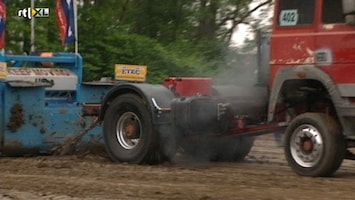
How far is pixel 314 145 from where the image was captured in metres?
10.3

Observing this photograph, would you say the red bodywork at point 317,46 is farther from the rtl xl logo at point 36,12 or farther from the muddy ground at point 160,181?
the rtl xl logo at point 36,12

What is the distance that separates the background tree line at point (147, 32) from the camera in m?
20.5

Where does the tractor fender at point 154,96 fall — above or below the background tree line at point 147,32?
below

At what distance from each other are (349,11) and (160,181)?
3010 mm

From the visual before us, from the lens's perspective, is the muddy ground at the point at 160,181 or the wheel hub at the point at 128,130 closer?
the muddy ground at the point at 160,181

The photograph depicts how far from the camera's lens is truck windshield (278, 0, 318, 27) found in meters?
10.4

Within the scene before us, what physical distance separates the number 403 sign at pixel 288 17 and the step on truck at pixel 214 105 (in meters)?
0.01

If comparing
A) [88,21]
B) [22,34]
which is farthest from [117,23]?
[22,34]

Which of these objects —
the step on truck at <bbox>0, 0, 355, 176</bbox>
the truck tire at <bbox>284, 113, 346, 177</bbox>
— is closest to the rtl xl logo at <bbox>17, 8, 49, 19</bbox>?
the step on truck at <bbox>0, 0, 355, 176</bbox>

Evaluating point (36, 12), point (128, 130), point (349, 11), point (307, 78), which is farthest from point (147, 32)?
point (349, 11)

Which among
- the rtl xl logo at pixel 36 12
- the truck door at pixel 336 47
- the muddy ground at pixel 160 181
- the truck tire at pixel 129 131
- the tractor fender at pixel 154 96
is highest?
the rtl xl logo at pixel 36 12

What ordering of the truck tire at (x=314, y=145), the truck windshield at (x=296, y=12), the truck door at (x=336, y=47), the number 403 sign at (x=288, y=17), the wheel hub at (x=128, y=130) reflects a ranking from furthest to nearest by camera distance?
the wheel hub at (x=128, y=130) → the number 403 sign at (x=288, y=17) → the truck windshield at (x=296, y=12) → the truck tire at (x=314, y=145) → the truck door at (x=336, y=47)

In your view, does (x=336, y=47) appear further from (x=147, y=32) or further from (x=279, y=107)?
(x=147, y=32)

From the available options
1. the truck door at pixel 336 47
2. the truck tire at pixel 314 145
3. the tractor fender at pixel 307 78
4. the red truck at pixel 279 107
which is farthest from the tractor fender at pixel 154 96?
the truck door at pixel 336 47
